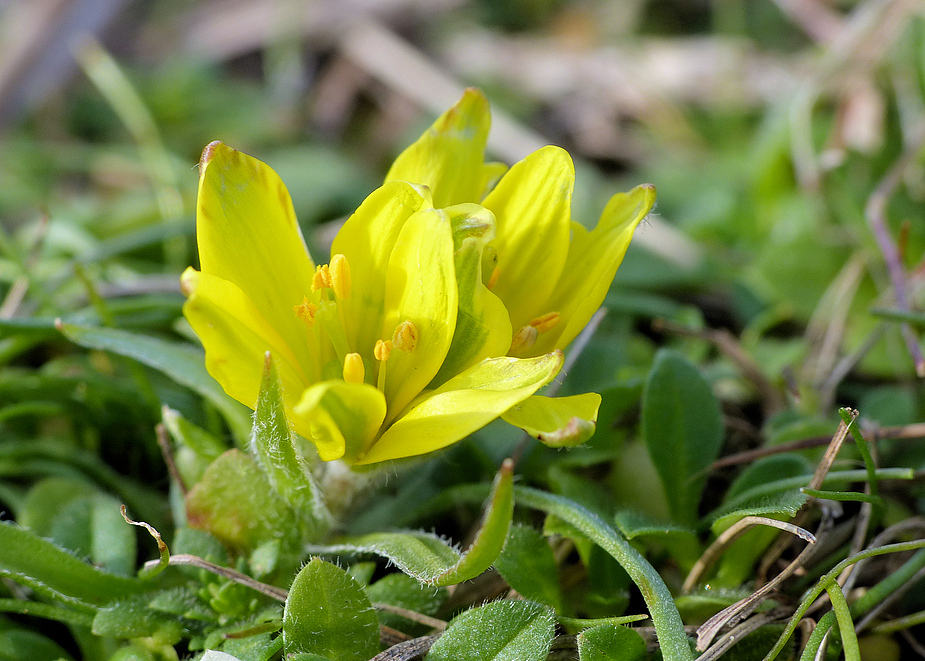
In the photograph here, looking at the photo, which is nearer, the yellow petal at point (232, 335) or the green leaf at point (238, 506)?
the yellow petal at point (232, 335)

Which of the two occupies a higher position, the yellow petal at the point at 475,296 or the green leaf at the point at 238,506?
the yellow petal at the point at 475,296

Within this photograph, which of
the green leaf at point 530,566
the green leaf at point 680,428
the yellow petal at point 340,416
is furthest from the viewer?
the green leaf at point 680,428

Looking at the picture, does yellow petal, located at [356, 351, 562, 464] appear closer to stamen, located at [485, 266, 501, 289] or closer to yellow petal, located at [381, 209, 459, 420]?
yellow petal, located at [381, 209, 459, 420]

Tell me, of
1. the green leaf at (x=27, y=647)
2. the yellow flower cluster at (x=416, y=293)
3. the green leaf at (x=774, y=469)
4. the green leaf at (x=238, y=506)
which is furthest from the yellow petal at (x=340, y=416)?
the green leaf at (x=774, y=469)

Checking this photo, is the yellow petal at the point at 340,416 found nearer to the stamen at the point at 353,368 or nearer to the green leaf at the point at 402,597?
the stamen at the point at 353,368

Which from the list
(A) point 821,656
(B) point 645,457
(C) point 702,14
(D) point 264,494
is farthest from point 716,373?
(C) point 702,14

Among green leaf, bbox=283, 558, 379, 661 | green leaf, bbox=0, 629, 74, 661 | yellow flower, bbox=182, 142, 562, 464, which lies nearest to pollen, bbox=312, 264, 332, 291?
yellow flower, bbox=182, 142, 562, 464

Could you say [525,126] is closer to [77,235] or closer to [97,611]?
[77,235]

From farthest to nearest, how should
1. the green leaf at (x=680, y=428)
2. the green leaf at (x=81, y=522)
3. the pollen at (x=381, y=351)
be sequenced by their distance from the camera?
the green leaf at (x=680, y=428)
the green leaf at (x=81, y=522)
the pollen at (x=381, y=351)
